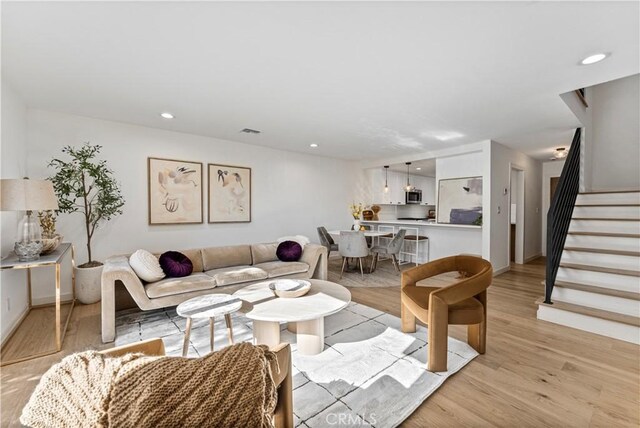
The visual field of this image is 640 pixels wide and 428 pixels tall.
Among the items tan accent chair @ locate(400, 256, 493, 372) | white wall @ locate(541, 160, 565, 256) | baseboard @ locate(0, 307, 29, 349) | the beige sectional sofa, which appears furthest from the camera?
white wall @ locate(541, 160, 565, 256)

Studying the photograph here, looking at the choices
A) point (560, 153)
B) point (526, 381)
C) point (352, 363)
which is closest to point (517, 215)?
point (560, 153)

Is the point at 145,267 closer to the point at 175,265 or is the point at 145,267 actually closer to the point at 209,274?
the point at 175,265

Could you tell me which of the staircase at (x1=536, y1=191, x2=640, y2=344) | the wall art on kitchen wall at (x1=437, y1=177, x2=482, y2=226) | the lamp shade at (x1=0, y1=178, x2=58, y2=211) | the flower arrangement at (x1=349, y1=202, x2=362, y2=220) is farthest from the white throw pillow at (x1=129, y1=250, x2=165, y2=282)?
the wall art on kitchen wall at (x1=437, y1=177, x2=482, y2=226)

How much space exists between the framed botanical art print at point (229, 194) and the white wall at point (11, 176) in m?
2.18

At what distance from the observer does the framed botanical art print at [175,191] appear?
13.4 feet

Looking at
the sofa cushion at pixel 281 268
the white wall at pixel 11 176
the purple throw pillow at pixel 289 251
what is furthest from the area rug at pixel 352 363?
Answer: the purple throw pillow at pixel 289 251

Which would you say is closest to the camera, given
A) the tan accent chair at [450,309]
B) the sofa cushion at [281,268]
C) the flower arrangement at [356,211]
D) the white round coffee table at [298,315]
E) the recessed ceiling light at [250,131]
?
the tan accent chair at [450,309]

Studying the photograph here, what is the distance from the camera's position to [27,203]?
221 centimetres

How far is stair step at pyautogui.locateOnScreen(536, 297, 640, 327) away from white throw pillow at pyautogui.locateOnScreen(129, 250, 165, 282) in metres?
4.25

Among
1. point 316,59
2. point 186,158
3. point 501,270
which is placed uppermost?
point 316,59

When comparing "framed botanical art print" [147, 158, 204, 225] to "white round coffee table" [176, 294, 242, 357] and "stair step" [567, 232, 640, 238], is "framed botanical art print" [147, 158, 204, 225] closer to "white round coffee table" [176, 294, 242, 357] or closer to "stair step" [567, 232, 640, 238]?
"white round coffee table" [176, 294, 242, 357]

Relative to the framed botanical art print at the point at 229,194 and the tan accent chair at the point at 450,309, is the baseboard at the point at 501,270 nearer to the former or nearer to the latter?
the tan accent chair at the point at 450,309

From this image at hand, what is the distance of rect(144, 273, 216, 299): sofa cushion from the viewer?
2773mm

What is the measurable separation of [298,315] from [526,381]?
5.57ft
